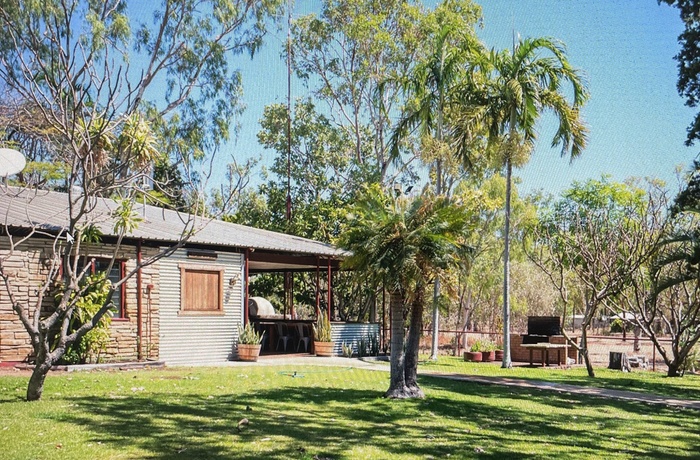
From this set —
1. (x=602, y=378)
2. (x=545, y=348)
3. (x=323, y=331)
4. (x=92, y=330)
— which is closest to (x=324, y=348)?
(x=323, y=331)

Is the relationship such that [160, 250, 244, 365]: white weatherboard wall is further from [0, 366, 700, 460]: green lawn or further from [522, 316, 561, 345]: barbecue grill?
[522, 316, 561, 345]: barbecue grill

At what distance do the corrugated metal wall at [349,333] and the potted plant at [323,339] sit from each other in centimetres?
35

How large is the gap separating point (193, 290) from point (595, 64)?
19.2 m

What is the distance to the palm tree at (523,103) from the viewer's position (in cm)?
2131

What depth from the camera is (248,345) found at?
19.7 metres

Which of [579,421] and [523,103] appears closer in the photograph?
[579,421]

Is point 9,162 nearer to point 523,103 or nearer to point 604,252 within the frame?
point 523,103

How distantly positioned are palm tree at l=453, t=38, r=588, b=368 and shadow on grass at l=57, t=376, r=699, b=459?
940 centimetres

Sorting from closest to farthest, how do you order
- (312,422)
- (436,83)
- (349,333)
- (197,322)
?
(312,422)
(197,322)
(349,333)
(436,83)

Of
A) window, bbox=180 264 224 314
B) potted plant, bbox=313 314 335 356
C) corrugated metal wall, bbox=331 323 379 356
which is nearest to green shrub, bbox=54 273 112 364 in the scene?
window, bbox=180 264 224 314

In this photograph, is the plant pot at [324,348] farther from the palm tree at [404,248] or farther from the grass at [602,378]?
the palm tree at [404,248]

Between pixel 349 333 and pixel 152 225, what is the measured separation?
6885 mm

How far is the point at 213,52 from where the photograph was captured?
31.6 meters

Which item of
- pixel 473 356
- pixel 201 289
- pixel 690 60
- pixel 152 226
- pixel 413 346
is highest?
pixel 690 60
